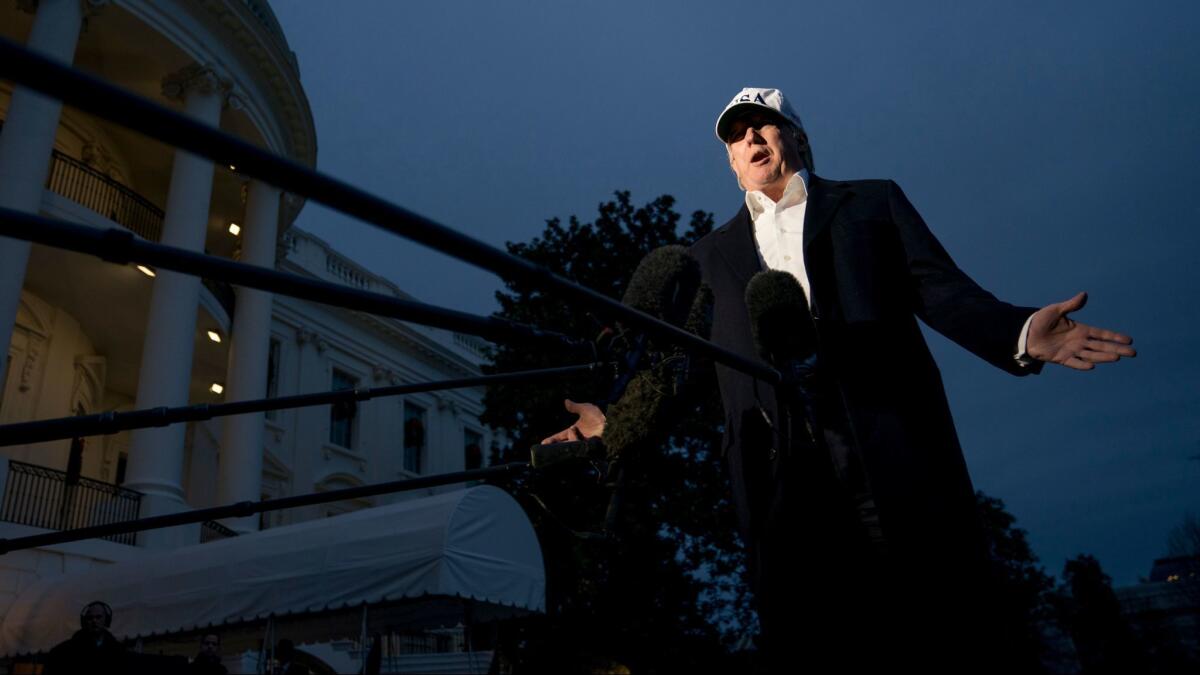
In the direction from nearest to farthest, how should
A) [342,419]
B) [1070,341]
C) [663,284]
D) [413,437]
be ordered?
[1070,341], [663,284], [342,419], [413,437]

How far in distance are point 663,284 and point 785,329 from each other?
1.08 ft

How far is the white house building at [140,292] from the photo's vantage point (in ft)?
45.9

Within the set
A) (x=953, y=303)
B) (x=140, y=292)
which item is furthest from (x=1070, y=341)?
(x=140, y=292)

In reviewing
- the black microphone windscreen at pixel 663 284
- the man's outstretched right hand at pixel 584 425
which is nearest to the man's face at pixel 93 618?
the man's outstretched right hand at pixel 584 425

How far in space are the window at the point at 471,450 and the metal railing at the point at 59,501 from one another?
59.6 ft

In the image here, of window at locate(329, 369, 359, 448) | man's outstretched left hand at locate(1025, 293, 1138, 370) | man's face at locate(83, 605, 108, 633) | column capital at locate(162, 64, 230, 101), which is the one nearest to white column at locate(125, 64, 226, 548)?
column capital at locate(162, 64, 230, 101)

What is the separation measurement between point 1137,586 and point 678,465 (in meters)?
46.7

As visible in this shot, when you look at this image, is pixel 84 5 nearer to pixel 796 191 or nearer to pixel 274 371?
pixel 274 371

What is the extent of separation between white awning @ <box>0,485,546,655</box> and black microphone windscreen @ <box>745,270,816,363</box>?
22.9 ft

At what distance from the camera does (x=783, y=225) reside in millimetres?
2387

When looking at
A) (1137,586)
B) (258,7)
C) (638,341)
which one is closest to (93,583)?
(638,341)

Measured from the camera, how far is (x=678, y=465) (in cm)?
1839

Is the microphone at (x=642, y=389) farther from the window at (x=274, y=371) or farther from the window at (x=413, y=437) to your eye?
the window at (x=413, y=437)

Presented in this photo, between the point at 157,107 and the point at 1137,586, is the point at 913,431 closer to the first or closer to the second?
the point at 157,107
